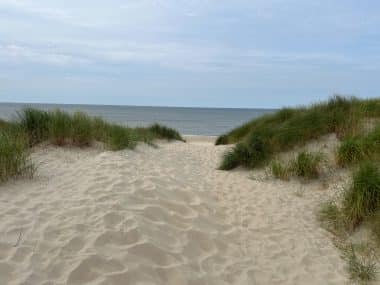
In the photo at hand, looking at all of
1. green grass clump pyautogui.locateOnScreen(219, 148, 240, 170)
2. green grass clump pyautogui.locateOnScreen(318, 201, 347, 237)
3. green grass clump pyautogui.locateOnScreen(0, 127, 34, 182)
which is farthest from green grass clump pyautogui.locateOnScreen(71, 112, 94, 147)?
green grass clump pyautogui.locateOnScreen(318, 201, 347, 237)

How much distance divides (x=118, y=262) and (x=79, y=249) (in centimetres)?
44

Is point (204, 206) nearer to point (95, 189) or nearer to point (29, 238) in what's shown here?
point (95, 189)

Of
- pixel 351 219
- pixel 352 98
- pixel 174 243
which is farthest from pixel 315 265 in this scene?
pixel 352 98

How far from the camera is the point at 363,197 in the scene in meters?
5.46

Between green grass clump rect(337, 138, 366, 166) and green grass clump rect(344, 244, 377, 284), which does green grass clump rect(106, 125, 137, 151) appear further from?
green grass clump rect(344, 244, 377, 284)

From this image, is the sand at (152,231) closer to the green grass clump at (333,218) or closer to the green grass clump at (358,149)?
the green grass clump at (333,218)

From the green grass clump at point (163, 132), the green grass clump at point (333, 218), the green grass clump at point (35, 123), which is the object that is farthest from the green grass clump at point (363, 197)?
the green grass clump at point (163, 132)

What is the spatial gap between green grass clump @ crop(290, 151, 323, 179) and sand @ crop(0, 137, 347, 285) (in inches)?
16.4

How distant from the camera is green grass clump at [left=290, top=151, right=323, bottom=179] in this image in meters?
7.52

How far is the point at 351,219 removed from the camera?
5.46m

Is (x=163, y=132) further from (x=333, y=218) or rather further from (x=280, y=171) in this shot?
(x=333, y=218)

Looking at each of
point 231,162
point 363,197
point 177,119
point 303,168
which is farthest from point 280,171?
point 177,119

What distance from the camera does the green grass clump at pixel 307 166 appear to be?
24.7 ft

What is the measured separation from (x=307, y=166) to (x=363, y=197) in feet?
6.96
